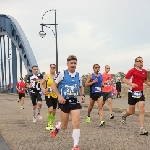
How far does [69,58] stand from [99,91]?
4.70m

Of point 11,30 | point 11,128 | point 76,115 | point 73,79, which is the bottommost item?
point 11,128

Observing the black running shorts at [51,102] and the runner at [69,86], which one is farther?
the black running shorts at [51,102]

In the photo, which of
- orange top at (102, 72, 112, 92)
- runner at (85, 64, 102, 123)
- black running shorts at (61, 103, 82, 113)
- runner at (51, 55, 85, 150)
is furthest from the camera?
orange top at (102, 72, 112, 92)

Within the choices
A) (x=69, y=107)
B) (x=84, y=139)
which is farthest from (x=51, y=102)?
(x=69, y=107)

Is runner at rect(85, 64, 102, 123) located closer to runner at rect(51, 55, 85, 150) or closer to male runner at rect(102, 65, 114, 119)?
male runner at rect(102, 65, 114, 119)

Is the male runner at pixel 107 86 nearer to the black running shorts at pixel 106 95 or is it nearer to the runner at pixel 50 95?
the black running shorts at pixel 106 95

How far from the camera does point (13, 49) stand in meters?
66.7

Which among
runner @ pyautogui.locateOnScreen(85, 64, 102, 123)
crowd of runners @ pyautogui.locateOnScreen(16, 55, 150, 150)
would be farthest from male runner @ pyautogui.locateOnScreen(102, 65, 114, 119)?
runner @ pyautogui.locateOnScreen(85, 64, 102, 123)

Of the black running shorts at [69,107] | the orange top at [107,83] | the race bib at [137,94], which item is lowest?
the black running shorts at [69,107]

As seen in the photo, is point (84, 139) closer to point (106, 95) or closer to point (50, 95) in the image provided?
point (50, 95)

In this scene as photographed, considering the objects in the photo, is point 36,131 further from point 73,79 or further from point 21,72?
point 21,72

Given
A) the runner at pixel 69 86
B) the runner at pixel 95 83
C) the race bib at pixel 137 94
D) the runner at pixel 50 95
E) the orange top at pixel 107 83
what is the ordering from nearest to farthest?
the runner at pixel 69 86 < the race bib at pixel 137 94 < the runner at pixel 50 95 < the runner at pixel 95 83 < the orange top at pixel 107 83

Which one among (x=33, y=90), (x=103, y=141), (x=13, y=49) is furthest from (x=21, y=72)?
(x=103, y=141)

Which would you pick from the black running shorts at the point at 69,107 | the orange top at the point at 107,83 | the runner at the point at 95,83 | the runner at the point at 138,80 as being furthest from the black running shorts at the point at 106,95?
the black running shorts at the point at 69,107
